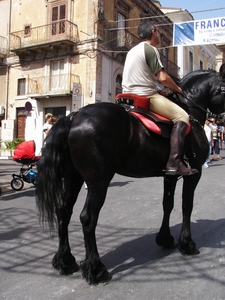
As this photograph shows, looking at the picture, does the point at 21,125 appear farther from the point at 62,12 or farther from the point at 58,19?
the point at 62,12

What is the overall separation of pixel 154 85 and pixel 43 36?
21.2 metres

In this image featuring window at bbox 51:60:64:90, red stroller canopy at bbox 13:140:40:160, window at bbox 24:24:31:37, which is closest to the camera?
red stroller canopy at bbox 13:140:40:160

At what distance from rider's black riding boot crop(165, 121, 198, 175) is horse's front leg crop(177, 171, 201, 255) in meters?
0.37

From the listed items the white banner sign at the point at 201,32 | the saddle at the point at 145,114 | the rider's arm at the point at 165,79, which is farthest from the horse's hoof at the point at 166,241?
the white banner sign at the point at 201,32

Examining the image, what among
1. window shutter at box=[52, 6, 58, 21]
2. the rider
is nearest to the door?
window shutter at box=[52, 6, 58, 21]

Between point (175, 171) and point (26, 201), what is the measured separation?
4772 mm

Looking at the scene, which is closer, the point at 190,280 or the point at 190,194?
the point at 190,280

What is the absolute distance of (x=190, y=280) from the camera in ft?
10.1

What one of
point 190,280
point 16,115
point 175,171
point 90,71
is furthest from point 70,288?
point 16,115

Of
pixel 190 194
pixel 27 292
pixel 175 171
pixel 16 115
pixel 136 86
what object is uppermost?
pixel 16 115

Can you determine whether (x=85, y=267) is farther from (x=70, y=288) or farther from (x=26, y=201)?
(x=26, y=201)

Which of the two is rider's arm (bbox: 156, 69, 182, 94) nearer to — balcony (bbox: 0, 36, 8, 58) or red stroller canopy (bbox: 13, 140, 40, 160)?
red stroller canopy (bbox: 13, 140, 40, 160)

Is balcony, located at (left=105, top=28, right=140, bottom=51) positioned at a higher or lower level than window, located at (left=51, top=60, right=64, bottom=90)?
higher

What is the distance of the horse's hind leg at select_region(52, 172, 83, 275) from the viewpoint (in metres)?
3.25
